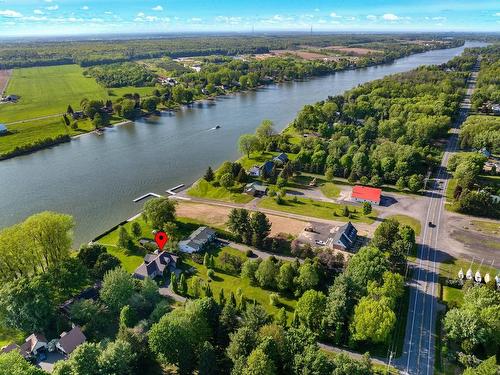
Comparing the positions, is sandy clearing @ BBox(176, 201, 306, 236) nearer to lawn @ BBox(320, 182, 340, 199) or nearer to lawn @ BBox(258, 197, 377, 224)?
lawn @ BBox(258, 197, 377, 224)

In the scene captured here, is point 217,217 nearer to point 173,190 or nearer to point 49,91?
point 173,190

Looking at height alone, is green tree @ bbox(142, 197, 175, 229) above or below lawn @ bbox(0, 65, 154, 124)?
below

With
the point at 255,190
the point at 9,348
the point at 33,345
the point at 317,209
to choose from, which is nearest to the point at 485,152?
the point at 317,209

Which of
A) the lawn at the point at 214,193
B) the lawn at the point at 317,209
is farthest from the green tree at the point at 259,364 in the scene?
the lawn at the point at 214,193

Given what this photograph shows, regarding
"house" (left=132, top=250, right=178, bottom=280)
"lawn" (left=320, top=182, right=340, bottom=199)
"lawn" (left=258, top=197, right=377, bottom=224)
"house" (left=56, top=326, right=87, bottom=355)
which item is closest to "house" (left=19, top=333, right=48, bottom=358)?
"house" (left=56, top=326, right=87, bottom=355)

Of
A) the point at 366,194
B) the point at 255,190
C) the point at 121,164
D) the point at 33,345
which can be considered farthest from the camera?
the point at 121,164

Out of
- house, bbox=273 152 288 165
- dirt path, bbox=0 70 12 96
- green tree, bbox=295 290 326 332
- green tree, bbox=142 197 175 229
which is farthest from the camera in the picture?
dirt path, bbox=0 70 12 96

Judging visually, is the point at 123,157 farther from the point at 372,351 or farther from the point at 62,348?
the point at 372,351
